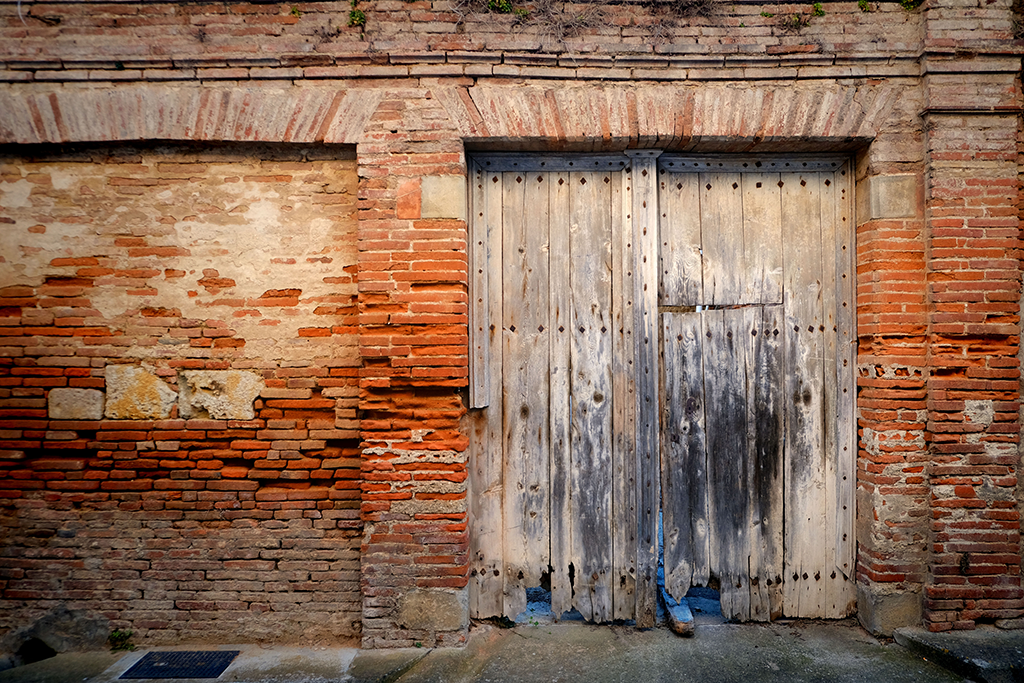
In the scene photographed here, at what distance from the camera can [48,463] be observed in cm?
318

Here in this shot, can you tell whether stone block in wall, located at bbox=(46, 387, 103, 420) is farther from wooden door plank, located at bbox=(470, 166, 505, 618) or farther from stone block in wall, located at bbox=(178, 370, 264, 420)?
wooden door plank, located at bbox=(470, 166, 505, 618)

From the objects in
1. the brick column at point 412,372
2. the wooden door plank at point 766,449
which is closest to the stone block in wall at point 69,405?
the brick column at point 412,372

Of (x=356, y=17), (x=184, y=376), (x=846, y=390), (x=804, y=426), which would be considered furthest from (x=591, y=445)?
(x=356, y=17)

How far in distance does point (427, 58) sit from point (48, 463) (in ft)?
10.7

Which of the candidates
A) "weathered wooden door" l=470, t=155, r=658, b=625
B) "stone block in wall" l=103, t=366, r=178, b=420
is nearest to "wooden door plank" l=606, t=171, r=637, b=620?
"weathered wooden door" l=470, t=155, r=658, b=625

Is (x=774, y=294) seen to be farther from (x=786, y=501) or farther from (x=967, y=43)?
(x=967, y=43)

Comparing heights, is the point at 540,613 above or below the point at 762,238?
below

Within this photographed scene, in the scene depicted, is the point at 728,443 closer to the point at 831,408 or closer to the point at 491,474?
the point at 831,408

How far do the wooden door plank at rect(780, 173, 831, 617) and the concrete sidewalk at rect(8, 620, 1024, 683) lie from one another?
0.25 meters

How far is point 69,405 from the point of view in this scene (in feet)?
10.4

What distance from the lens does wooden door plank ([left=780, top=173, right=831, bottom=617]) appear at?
3.30 m

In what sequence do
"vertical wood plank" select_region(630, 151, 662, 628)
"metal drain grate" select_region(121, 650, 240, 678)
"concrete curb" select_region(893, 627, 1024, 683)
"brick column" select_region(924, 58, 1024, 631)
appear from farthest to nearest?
"vertical wood plank" select_region(630, 151, 662, 628) → "brick column" select_region(924, 58, 1024, 631) → "metal drain grate" select_region(121, 650, 240, 678) → "concrete curb" select_region(893, 627, 1024, 683)

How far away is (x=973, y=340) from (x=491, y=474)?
2.88 meters

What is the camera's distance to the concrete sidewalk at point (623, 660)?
2.76m
